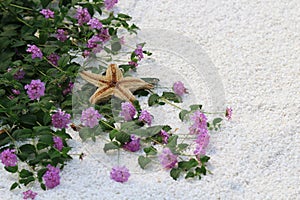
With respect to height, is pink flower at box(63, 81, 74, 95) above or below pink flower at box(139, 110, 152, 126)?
below

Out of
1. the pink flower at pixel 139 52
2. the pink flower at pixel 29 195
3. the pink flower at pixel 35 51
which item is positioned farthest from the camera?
the pink flower at pixel 139 52

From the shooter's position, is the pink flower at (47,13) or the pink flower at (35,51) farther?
the pink flower at (47,13)

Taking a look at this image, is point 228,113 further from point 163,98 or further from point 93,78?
point 93,78

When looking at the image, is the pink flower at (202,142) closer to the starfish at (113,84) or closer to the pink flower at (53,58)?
the starfish at (113,84)

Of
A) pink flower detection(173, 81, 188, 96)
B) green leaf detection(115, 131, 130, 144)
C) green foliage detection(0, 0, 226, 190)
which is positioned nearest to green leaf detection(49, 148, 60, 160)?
green foliage detection(0, 0, 226, 190)

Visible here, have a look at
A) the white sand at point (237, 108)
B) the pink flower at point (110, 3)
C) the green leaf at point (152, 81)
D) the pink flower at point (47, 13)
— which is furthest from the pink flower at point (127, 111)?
the pink flower at point (110, 3)

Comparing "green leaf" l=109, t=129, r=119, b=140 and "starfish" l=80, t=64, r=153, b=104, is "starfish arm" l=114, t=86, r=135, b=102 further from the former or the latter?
"green leaf" l=109, t=129, r=119, b=140

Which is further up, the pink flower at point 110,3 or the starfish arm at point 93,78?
the pink flower at point 110,3

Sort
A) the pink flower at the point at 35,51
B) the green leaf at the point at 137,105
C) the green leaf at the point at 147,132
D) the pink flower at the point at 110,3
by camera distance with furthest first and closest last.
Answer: the pink flower at the point at 110,3 < the pink flower at the point at 35,51 < the green leaf at the point at 137,105 < the green leaf at the point at 147,132

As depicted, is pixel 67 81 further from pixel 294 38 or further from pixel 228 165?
pixel 294 38

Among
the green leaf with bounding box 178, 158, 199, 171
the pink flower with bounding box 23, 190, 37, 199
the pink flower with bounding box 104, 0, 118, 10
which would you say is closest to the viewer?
the pink flower with bounding box 23, 190, 37, 199
